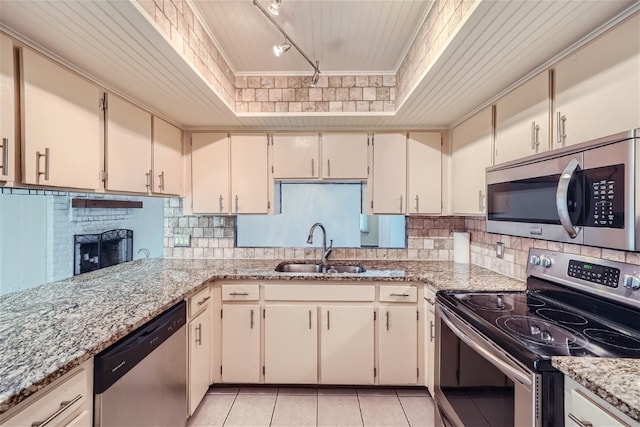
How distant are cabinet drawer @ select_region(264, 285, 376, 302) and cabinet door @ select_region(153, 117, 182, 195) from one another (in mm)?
1139

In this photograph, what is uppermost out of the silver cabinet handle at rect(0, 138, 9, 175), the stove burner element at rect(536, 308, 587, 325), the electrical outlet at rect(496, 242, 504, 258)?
the silver cabinet handle at rect(0, 138, 9, 175)

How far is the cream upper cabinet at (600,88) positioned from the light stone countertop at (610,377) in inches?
31.3

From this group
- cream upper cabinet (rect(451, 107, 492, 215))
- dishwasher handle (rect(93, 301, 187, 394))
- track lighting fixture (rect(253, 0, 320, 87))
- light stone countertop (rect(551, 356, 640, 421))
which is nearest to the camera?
light stone countertop (rect(551, 356, 640, 421))

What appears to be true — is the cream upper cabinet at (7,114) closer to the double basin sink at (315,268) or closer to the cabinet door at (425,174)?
the double basin sink at (315,268)

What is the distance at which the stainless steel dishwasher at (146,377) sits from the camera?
114 cm

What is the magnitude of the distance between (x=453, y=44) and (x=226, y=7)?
3.98ft

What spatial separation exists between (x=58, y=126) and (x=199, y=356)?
1580 millimetres

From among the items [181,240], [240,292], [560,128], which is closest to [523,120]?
[560,128]

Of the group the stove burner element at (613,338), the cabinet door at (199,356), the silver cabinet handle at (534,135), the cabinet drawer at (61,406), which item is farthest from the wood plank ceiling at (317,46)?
the cabinet door at (199,356)

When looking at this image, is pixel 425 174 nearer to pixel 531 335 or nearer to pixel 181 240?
pixel 531 335

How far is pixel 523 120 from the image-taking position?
1639 millimetres

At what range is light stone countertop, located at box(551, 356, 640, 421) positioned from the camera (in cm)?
76

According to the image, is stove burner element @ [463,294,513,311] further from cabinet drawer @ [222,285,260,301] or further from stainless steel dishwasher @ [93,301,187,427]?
stainless steel dishwasher @ [93,301,187,427]

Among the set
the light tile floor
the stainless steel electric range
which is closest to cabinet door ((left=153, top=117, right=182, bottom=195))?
the light tile floor
